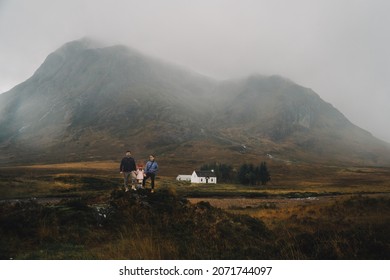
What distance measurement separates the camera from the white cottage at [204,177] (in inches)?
4358

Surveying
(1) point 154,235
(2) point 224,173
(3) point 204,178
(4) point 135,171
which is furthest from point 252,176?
(1) point 154,235

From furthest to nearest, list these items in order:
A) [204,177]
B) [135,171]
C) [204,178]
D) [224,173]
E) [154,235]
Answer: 1. [224,173]
2. [204,177]
3. [204,178]
4. [135,171]
5. [154,235]

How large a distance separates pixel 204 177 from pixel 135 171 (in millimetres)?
93547

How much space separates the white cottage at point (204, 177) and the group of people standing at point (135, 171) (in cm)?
9065

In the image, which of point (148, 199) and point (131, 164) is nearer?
point (148, 199)

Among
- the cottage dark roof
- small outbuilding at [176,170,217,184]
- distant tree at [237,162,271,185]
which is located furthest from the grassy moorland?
the cottage dark roof

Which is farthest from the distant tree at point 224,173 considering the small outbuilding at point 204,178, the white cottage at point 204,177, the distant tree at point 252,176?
the distant tree at point 252,176

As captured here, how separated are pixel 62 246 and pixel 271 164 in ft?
581

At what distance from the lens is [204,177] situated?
111312mm

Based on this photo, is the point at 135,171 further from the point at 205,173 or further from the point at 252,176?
the point at 205,173

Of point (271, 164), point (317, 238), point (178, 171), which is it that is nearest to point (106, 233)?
point (317, 238)

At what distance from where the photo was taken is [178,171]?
152 metres

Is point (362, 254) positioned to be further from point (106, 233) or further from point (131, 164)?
point (131, 164)

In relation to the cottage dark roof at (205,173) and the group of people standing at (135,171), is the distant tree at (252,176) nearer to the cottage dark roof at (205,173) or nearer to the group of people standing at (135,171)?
the cottage dark roof at (205,173)
